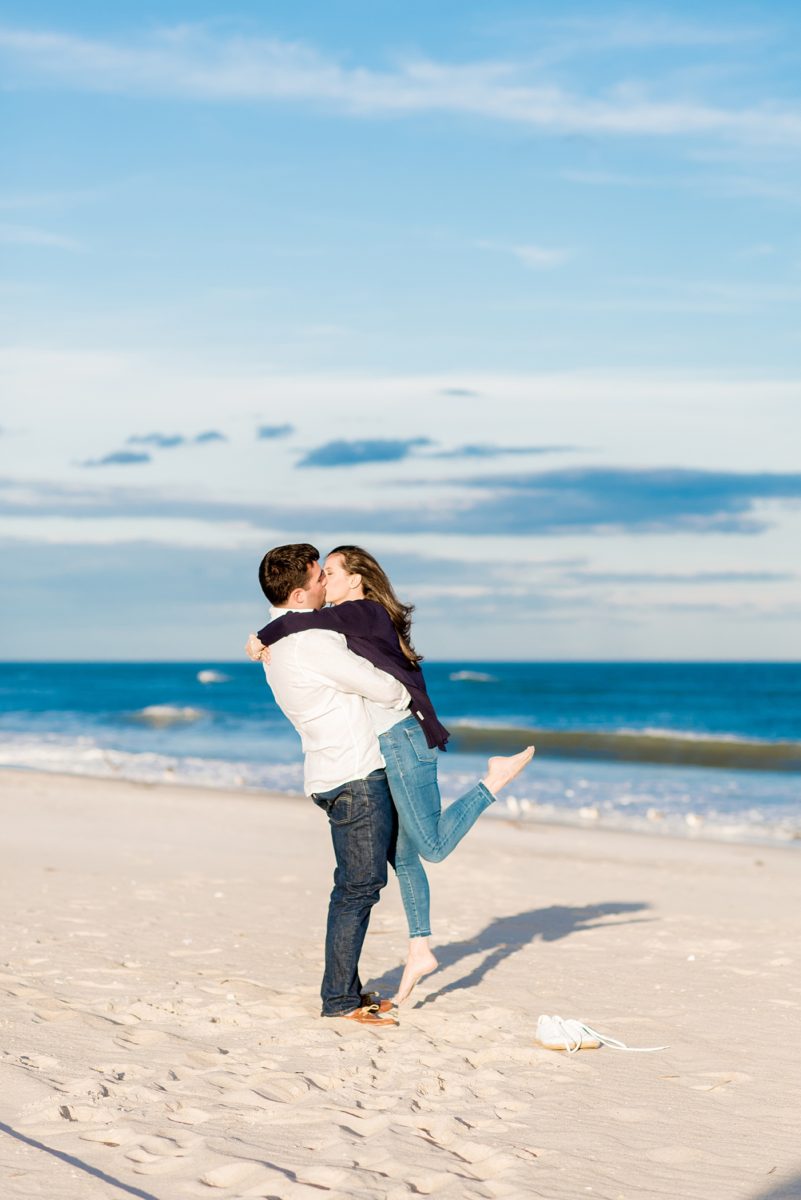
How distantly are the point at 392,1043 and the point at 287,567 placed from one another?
198 cm

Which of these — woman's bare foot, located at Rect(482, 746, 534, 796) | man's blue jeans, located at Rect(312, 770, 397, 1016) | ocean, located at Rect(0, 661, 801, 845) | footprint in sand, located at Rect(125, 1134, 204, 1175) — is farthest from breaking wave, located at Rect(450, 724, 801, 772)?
footprint in sand, located at Rect(125, 1134, 204, 1175)

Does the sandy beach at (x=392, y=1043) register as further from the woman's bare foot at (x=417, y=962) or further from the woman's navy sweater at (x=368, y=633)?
the woman's navy sweater at (x=368, y=633)

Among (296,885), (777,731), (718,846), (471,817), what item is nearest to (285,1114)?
(471,817)

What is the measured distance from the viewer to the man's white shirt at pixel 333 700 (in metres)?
5.07

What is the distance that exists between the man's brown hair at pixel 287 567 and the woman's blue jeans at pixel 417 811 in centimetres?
75

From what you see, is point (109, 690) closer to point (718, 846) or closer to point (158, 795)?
point (158, 795)

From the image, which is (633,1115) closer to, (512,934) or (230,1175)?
(230,1175)

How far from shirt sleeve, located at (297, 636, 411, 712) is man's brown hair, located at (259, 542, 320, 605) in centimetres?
23

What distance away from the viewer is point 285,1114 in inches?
158

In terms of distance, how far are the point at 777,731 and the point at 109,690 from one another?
44240 mm

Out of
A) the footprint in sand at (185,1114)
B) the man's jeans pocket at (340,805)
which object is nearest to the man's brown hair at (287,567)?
the man's jeans pocket at (340,805)

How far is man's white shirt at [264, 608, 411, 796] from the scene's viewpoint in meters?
5.07

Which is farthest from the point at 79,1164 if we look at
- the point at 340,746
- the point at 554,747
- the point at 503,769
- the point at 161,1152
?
the point at 554,747

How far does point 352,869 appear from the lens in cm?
525
